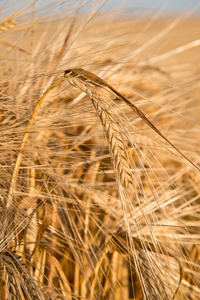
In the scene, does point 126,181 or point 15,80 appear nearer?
point 126,181

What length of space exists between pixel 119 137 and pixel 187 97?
521 mm

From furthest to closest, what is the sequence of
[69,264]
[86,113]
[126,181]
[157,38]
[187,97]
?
[187,97] → [157,38] → [69,264] → [86,113] → [126,181]

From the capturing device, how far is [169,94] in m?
0.80

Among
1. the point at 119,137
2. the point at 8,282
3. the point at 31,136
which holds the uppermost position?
the point at 31,136

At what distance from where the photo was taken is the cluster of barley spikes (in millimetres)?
421

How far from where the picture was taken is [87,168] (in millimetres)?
552

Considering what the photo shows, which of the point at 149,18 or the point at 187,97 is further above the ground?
the point at 149,18

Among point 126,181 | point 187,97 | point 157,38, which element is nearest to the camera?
point 126,181

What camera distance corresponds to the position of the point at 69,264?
0.67 metres

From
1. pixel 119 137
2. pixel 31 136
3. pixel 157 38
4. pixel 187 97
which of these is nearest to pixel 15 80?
pixel 31 136

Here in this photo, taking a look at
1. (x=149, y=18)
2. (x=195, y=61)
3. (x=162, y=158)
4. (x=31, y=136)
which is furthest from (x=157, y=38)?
(x=31, y=136)

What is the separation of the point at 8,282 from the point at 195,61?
2.32ft

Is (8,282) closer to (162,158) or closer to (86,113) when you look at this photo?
(86,113)

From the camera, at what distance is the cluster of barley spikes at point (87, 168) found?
421 mm
